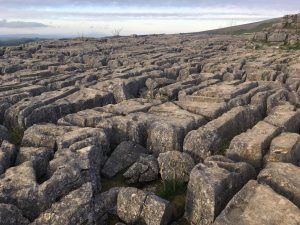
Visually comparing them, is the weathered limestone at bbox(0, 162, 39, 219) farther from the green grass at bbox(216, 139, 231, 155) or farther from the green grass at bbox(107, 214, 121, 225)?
the green grass at bbox(216, 139, 231, 155)

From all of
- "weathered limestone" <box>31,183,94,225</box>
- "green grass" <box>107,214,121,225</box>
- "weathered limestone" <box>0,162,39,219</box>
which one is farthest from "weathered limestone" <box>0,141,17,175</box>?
"green grass" <box>107,214,121,225</box>

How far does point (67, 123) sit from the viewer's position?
2006cm

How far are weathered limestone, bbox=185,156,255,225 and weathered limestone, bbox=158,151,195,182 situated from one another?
1.26 m

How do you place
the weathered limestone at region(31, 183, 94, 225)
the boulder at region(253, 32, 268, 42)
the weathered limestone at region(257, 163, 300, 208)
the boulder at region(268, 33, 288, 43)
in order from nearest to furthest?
1. the weathered limestone at region(31, 183, 94, 225)
2. the weathered limestone at region(257, 163, 300, 208)
3. the boulder at region(268, 33, 288, 43)
4. the boulder at region(253, 32, 268, 42)

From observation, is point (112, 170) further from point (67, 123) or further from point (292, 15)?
point (292, 15)

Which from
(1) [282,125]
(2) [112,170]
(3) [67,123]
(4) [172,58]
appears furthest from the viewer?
(4) [172,58]

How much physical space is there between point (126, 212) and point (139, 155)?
4.68m

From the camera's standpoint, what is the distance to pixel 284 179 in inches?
515

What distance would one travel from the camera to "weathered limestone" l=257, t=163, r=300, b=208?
12.6 meters

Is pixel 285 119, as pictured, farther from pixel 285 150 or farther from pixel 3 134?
pixel 3 134

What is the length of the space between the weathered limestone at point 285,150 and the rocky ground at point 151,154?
5 cm

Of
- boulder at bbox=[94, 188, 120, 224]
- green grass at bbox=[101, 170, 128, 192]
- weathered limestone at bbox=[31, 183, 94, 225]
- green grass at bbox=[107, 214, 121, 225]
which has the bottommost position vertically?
green grass at bbox=[101, 170, 128, 192]

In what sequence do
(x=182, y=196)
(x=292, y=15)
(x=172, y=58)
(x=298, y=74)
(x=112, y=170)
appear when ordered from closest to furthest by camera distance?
(x=182, y=196) → (x=112, y=170) → (x=298, y=74) → (x=172, y=58) → (x=292, y=15)

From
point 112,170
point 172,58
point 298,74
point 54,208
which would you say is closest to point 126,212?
point 54,208
